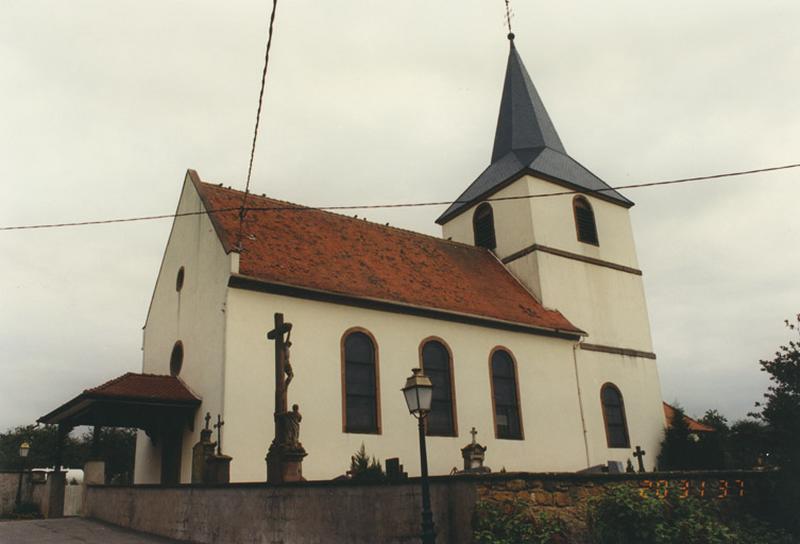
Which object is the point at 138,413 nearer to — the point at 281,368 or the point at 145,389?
the point at 145,389

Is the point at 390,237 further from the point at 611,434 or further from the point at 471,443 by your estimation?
the point at 611,434

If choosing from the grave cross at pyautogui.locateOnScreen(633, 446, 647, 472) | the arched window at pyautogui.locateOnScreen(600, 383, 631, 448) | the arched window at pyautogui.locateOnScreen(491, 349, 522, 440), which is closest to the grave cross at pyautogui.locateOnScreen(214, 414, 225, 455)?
the arched window at pyautogui.locateOnScreen(491, 349, 522, 440)

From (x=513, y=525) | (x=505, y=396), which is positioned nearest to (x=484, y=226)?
(x=505, y=396)

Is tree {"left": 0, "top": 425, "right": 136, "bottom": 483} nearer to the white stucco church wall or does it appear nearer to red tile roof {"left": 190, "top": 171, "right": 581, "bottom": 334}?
the white stucco church wall

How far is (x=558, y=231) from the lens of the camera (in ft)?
82.2

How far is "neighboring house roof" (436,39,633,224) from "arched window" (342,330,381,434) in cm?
1087

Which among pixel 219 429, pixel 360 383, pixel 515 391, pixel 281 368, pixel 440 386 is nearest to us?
pixel 281 368

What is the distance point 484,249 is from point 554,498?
17.8 m

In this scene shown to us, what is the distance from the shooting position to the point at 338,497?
381 inches

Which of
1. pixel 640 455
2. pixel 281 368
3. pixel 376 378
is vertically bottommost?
pixel 640 455

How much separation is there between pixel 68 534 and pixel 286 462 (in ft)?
16.5

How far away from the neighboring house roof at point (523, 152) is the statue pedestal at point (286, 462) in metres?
16.2

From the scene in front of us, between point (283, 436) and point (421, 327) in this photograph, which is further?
point (421, 327)

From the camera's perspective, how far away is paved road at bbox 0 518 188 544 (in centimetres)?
1238
